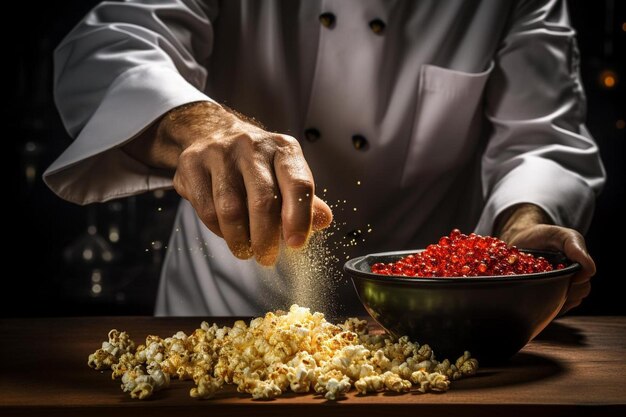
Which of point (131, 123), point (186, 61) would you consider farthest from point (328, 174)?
point (131, 123)

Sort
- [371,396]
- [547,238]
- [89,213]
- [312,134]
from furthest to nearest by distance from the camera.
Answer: [89,213] < [312,134] < [547,238] < [371,396]

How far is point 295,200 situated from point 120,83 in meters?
0.61

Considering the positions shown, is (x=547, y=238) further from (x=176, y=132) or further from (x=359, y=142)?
(x=176, y=132)

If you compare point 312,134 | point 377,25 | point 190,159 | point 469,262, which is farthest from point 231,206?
point 377,25

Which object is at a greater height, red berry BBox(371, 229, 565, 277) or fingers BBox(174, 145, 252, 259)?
fingers BBox(174, 145, 252, 259)

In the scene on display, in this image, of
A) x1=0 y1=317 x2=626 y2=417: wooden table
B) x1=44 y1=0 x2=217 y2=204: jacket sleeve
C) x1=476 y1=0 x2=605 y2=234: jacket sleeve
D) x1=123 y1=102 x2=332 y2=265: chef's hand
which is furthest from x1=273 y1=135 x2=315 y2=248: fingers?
x1=476 y1=0 x2=605 y2=234: jacket sleeve

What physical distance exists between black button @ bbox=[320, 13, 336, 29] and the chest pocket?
0.77ft

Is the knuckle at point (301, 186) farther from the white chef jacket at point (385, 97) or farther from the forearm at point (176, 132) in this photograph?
the white chef jacket at point (385, 97)

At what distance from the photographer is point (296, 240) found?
105cm

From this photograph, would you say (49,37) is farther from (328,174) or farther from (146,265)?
(328,174)

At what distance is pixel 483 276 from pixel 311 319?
0.26m

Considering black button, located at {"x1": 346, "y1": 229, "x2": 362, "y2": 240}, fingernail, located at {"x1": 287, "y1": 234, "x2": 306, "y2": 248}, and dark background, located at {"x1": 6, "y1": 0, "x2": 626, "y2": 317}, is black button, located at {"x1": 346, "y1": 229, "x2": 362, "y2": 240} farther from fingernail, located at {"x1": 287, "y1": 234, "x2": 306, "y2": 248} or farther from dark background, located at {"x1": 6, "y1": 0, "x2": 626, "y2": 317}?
dark background, located at {"x1": 6, "y1": 0, "x2": 626, "y2": 317}

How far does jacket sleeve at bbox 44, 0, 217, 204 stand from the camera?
4.61ft

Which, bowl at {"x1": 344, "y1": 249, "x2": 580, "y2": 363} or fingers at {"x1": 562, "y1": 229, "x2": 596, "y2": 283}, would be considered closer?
bowl at {"x1": 344, "y1": 249, "x2": 580, "y2": 363}
